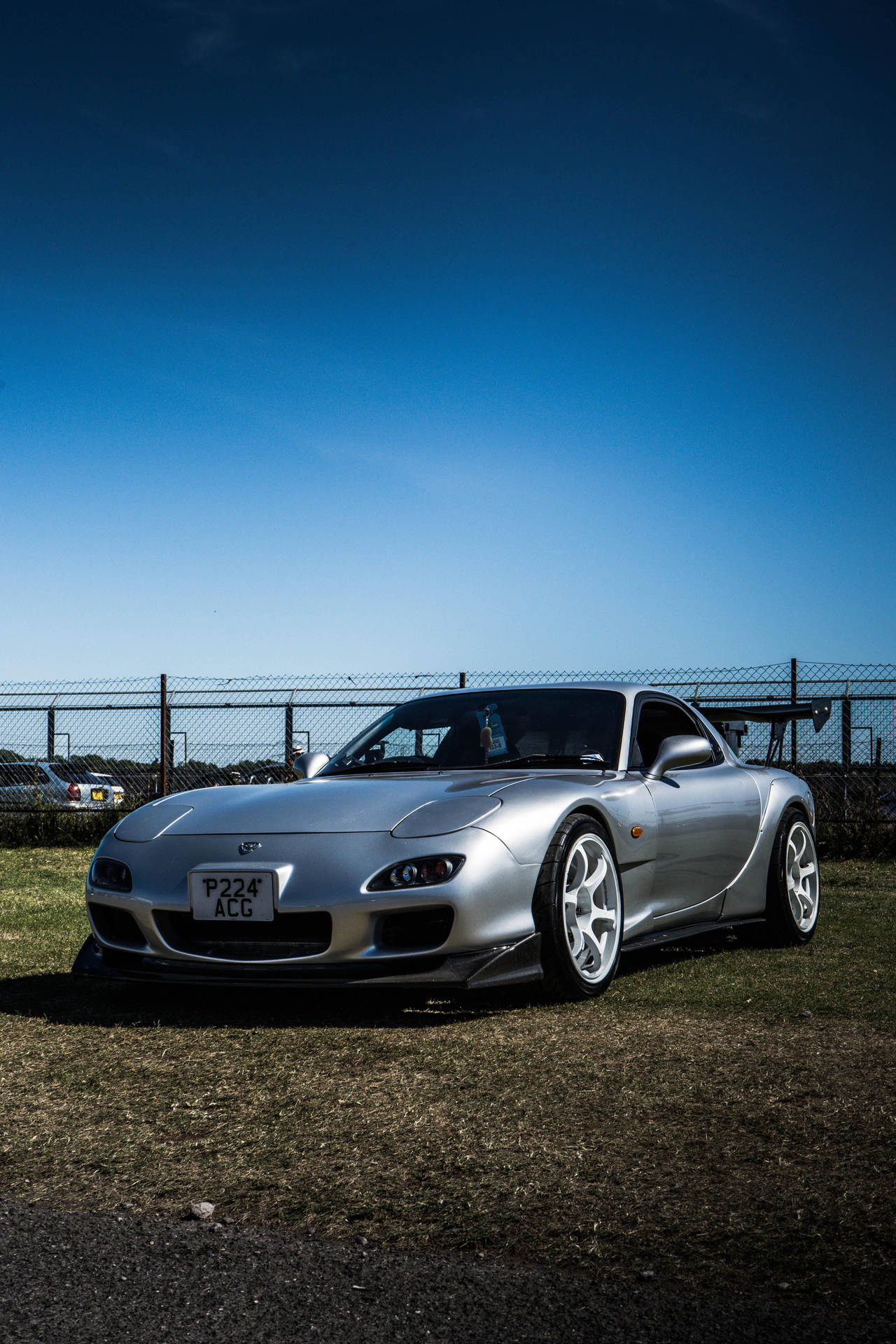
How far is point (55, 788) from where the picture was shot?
46.6 feet

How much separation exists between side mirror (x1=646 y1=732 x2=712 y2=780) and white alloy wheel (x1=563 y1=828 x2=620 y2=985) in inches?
26.7

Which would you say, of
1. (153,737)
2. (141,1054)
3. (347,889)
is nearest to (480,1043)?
(347,889)

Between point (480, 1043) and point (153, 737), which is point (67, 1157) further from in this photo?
point (153, 737)

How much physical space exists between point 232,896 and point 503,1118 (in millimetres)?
1416

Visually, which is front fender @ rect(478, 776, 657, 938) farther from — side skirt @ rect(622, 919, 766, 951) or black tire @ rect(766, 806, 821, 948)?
black tire @ rect(766, 806, 821, 948)

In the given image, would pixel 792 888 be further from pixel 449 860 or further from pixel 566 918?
pixel 449 860

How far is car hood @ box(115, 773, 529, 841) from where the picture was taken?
13.8ft

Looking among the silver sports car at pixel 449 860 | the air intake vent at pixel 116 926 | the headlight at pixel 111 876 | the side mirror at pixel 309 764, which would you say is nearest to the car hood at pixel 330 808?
the silver sports car at pixel 449 860

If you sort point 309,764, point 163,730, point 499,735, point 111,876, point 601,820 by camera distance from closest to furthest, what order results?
point 111,876 < point 601,820 < point 499,735 < point 309,764 < point 163,730

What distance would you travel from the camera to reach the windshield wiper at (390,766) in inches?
213

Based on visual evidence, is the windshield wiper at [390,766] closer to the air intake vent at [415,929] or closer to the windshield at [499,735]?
the windshield at [499,735]

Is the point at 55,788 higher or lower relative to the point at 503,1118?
lower

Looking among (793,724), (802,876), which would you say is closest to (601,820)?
(802,876)

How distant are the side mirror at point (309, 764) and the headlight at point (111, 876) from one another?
119 cm
